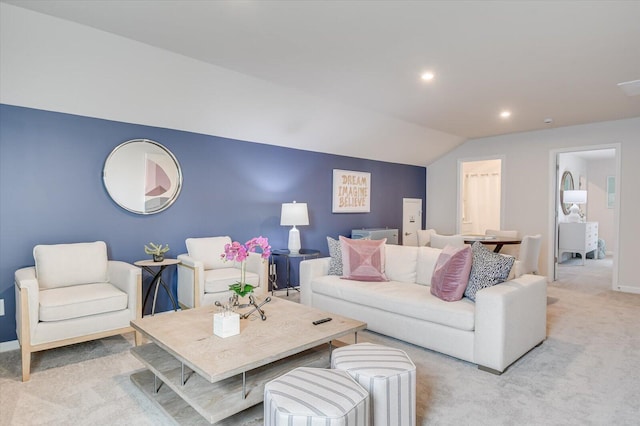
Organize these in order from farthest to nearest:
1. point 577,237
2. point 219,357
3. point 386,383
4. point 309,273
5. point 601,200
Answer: point 601,200 < point 577,237 < point 309,273 < point 219,357 < point 386,383

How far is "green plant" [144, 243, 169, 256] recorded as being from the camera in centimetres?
366

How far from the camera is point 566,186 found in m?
8.16

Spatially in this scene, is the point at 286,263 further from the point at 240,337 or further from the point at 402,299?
the point at 240,337

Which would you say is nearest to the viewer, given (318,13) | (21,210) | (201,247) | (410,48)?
(318,13)

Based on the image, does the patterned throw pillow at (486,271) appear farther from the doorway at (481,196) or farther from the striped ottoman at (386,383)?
the doorway at (481,196)

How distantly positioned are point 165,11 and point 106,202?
6.58 ft

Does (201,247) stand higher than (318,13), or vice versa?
(318,13)

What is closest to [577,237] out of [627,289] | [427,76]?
[627,289]

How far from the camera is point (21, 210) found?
313 centimetres

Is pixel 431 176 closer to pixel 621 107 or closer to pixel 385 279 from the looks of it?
pixel 621 107

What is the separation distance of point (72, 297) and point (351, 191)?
4.19m

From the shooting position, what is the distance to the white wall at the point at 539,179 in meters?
5.15

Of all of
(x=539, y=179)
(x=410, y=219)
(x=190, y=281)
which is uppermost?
(x=539, y=179)

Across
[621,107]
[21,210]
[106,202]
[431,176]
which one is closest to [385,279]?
[106,202]
